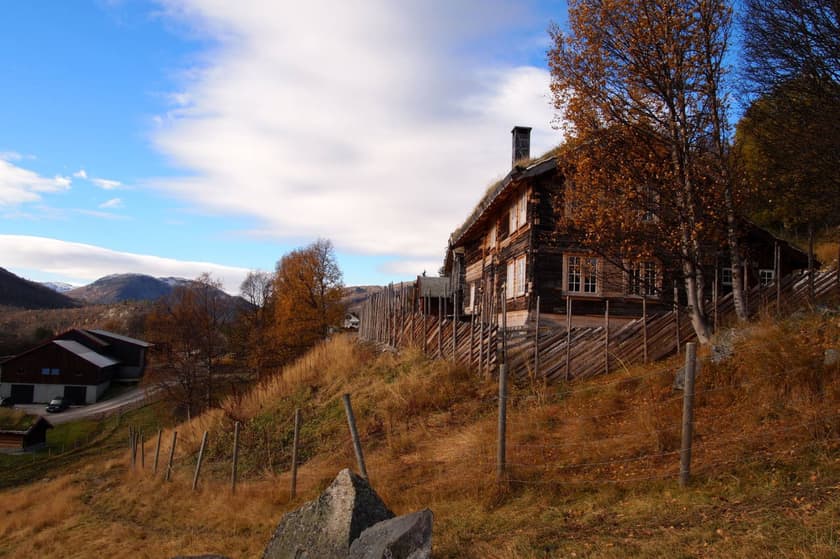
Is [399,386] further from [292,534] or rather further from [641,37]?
[641,37]

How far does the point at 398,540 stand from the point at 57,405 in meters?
57.4

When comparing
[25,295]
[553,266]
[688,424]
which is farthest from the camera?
[25,295]

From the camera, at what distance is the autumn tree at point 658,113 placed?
1120 centimetres

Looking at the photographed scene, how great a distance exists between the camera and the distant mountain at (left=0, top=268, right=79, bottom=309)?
15400 cm

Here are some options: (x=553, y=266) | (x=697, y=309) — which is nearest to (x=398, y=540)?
(x=697, y=309)

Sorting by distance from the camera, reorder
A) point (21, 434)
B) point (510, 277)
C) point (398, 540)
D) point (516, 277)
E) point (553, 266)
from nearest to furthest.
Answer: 1. point (398, 540)
2. point (553, 266)
3. point (516, 277)
4. point (510, 277)
5. point (21, 434)

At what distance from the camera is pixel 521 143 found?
22844mm

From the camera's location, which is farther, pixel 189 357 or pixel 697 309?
pixel 189 357

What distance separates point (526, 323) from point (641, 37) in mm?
8541

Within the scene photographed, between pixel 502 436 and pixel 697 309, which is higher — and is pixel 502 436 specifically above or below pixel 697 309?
below

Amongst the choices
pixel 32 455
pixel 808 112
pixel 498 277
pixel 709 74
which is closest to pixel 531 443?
pixel 709 74

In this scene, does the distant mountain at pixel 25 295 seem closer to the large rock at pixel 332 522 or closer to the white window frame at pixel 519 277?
the white window frame at pixel 519 277

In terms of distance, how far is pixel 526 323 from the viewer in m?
17.4

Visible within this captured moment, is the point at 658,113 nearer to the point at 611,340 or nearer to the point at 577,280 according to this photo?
the point at 611,340
